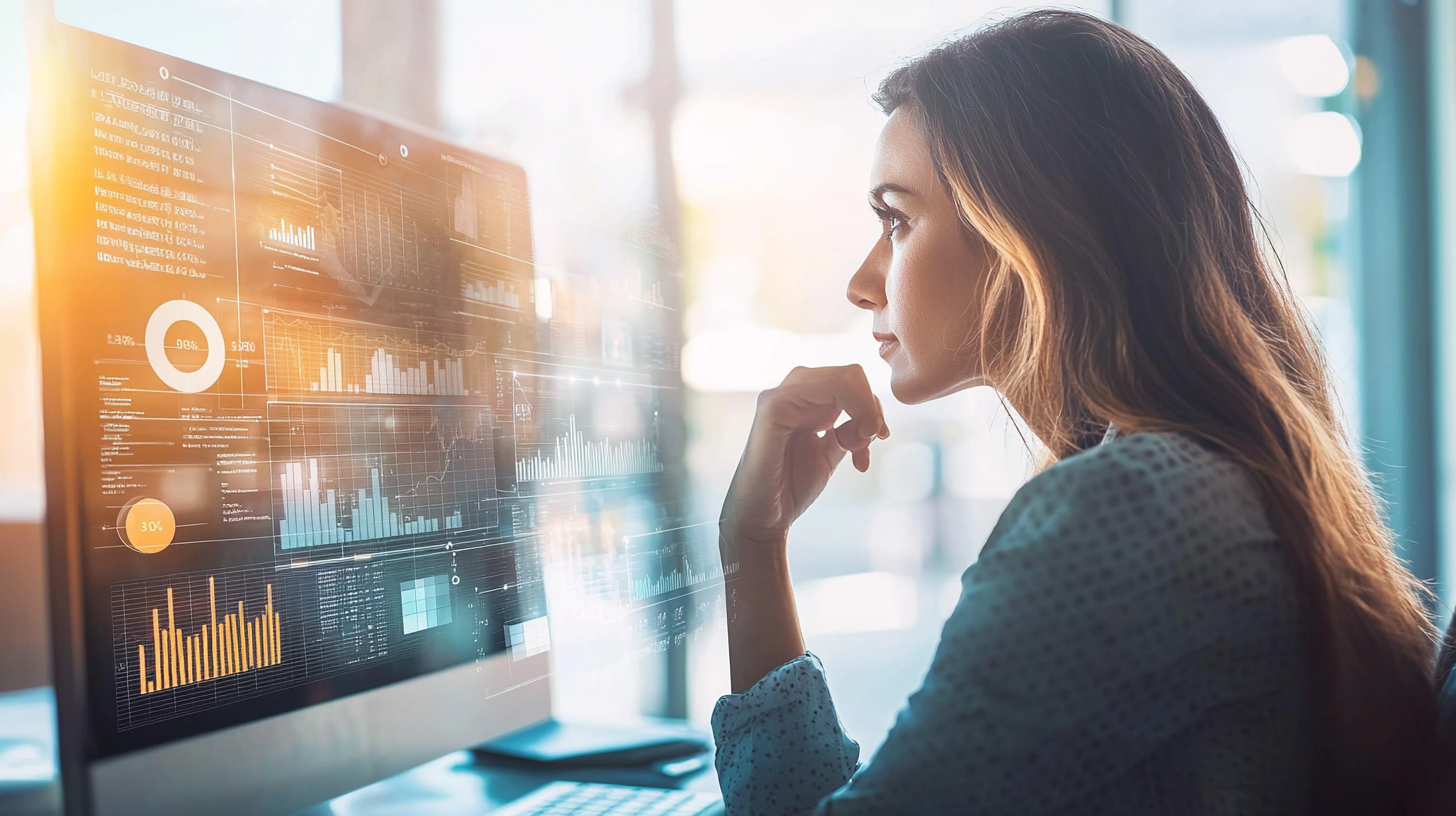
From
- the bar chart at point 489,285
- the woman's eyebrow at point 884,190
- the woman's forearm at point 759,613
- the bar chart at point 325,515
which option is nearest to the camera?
the bar chart at point 325,515

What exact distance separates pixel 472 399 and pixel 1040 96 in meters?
0.60

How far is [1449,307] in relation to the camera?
2.26 meters

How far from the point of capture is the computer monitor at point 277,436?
570mm

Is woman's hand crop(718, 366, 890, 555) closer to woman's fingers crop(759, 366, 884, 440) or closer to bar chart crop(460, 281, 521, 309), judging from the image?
woman's fingers crop(759, 366, 884, 440)

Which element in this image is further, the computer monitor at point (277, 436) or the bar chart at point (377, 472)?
the bar chart at point (377, 472)

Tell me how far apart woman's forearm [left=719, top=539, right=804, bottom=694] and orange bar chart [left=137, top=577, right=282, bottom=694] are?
22.3 inches

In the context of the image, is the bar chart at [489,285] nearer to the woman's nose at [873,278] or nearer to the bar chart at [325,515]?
the bar chart at [325,515]

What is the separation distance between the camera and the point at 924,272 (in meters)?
0.93

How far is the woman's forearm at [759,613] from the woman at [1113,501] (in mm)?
10

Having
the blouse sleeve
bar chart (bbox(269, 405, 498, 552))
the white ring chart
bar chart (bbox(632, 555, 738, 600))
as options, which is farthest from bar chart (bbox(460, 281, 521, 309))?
the blouse sleeve

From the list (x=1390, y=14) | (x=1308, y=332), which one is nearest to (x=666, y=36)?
(x=1308, y=332)

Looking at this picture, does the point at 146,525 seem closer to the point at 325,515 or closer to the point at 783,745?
the point at 325,515

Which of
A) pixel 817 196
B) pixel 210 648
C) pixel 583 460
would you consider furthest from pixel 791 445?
pixel 817 196

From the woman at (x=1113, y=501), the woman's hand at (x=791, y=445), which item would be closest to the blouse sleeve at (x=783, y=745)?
the woman at (x=1113, y=501)
